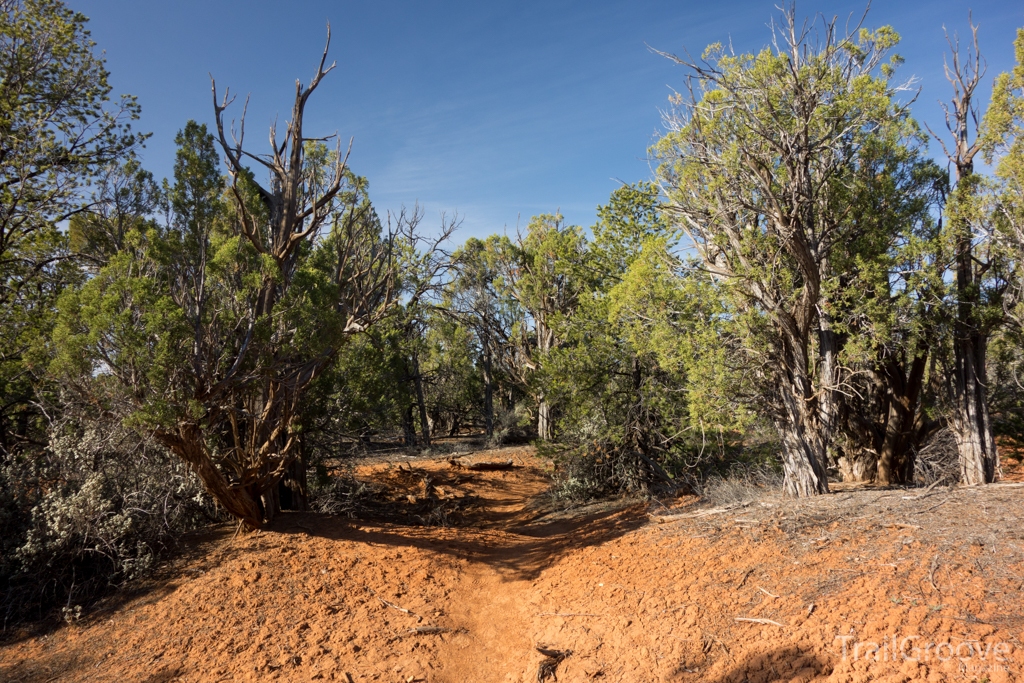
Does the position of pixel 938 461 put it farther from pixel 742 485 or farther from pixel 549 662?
pixel 549 662

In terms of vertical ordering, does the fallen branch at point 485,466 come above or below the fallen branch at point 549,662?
above

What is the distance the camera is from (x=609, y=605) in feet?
22.1

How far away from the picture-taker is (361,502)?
Answer: 36.9 feet

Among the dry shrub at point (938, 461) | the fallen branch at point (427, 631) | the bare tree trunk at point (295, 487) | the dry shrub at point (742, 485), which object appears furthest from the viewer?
the bare tree trunk at point (295, 487)

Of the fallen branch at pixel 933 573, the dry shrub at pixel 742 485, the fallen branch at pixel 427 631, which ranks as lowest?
the fallen branch at pixel 427 631

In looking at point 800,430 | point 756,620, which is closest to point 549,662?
point 756,620

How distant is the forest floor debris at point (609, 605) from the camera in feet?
15.9

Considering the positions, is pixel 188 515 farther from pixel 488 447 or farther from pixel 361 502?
pixel 488 447

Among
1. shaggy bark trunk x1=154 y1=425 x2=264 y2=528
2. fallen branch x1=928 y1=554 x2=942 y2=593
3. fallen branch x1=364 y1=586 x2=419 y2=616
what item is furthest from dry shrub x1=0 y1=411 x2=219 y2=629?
fallen branch x1=928 y1=554 x2=942 y2=593

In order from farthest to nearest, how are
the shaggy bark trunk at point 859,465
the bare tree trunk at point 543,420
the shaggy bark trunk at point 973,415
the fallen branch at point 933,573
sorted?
the bare tree trunk at point 543,420 < the shaggy bark trunk at point 859,465 < the shaggy bark trunk at point 973,415 < the fallen branch at point 933,573

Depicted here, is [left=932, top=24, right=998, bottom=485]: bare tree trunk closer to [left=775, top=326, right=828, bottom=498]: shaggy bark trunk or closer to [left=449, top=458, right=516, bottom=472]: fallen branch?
[left=775, top=326, right=828, bottom=498]: shaggy bark trunk

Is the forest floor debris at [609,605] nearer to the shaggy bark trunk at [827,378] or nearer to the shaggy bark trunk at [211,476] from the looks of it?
the shaggy bark trunk at [211,476]

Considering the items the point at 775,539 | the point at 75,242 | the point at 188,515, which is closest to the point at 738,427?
the point at 775,539

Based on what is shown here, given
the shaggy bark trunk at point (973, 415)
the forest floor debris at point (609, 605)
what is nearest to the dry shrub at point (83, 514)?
the forest floor debris at point (609, 605)
